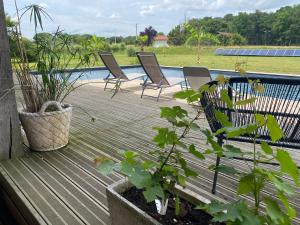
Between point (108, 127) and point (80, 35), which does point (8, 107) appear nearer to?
point (80, 35)

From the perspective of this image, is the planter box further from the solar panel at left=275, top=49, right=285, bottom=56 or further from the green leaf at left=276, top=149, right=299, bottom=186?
the solar panel at left=275, top=49, right=285, bottom=56

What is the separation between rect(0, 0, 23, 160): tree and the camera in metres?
2.36

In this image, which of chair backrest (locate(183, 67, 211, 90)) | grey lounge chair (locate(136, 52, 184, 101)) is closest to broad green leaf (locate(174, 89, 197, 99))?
chair backrest (locate(183, 67, 211, 90))

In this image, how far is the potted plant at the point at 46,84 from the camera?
2.61 metres

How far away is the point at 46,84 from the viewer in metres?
2.74

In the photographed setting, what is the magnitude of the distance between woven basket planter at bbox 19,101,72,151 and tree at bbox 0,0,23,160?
0.38 feet

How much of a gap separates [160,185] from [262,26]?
13.6 metres

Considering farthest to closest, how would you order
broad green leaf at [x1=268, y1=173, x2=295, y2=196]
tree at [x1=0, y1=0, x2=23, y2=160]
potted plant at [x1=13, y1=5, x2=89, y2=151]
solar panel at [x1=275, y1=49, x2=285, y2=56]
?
solar panel at [x1=275, y1=49, x2=285, y2=56], potted plant at [x1=13, y1=5, x2=89, y2=151], tree at [x1=0, y1=0, x2=23, y2=160], broad green leaf at [x1=268, y1=173, x2=295, y2=196]

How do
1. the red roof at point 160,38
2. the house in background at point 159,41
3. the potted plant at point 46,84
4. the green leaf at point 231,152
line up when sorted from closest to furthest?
1. the green leaf at point 231,152
2. the potted plant at point 46,84
3. the house in background at point 159,41
4. the red roof at point 160,38

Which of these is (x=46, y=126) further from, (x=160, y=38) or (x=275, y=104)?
(x=160, y=38)

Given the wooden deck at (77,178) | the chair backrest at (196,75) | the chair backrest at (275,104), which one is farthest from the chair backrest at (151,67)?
the chair backrest at (275,104)

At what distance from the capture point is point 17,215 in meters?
2.07

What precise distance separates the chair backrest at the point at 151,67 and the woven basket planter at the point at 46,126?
9.60 feet

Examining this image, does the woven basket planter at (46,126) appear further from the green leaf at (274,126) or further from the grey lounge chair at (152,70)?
the grey lounge chair at (152,70)
